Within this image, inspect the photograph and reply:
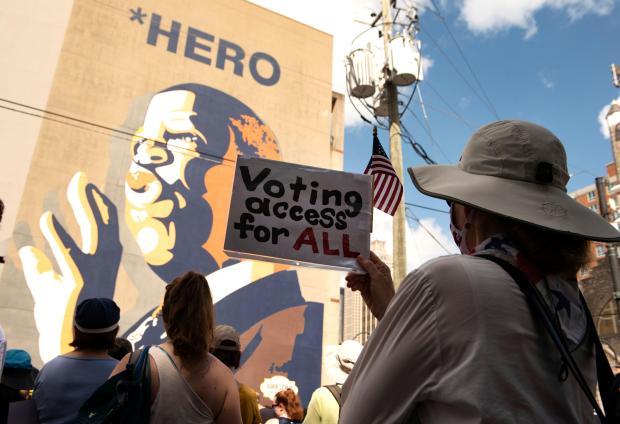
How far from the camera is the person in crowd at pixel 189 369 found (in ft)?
7.45

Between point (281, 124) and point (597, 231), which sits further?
point (281, 124)

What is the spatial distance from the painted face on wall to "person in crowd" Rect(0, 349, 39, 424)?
337 inches

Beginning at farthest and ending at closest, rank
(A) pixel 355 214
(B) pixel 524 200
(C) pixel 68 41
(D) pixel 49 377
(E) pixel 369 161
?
(C) pixel 68 41
(E) pixel 369 161
(A) pixel 355 214
(D) pixel 49 377
(B) pixel 524 200

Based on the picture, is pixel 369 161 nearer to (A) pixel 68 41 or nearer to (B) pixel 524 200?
(B) pixel 524 200

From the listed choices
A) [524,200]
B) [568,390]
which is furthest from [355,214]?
[568,390]

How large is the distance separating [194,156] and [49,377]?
11.5 m

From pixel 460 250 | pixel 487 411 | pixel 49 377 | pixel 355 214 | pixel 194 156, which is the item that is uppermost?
pixel 194 156

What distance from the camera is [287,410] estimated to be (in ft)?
19.1

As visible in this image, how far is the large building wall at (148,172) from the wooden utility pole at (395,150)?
12.3 feet

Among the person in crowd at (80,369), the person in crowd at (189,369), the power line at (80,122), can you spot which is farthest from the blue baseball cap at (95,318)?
the power line at (80,122)

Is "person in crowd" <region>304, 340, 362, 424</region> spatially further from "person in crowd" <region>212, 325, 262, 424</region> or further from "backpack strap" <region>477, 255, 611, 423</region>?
"backpack strap" <region>477, 255, 611, 423</region>

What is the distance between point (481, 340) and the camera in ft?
3.50

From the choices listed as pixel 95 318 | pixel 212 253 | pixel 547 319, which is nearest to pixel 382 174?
pixel 95 318

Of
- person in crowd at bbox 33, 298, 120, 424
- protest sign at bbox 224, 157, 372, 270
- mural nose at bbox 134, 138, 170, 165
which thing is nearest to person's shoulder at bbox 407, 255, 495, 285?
protest sign at bbox 224, 157, 372, 270
